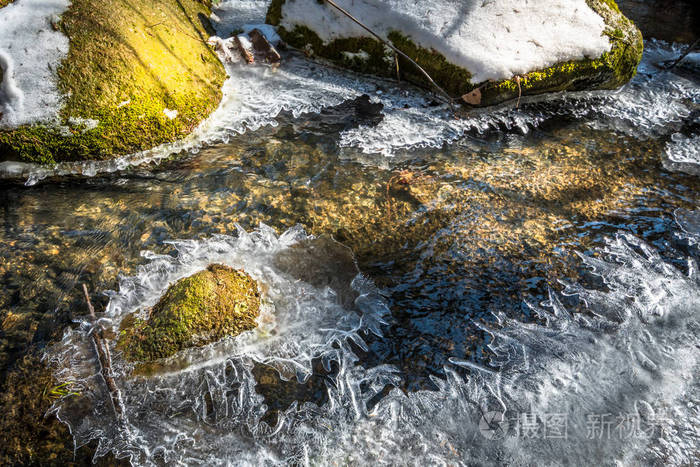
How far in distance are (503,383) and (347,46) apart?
17.0 ft

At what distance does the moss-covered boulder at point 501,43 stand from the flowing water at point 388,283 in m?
0.55

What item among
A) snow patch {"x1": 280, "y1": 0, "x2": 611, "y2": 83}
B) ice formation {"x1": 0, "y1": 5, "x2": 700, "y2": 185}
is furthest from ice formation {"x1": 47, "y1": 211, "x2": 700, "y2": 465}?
snow patch {"x1": 280, "y1": 0, "x2": 611, "y2": 83}

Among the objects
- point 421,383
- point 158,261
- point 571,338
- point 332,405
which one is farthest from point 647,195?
point 158,261

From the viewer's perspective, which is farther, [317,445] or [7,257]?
[7,257]

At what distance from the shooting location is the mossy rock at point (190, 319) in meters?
2.96

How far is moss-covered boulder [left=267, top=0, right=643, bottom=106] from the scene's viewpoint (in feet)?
17.7

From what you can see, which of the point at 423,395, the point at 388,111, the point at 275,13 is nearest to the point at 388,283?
the point at 423,395

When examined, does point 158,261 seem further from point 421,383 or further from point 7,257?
point 421,383

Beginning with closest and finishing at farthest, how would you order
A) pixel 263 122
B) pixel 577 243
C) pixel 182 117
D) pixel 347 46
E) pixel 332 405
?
1. pixel 332 405
2. pixel 577 243
3. pixel 182 117
4. pixel 263 122
5. pixel 347 46

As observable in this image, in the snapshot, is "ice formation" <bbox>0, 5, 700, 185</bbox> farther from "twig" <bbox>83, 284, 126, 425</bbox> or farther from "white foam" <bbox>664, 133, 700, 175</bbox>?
"twig" <bbox>83, 284, 126, 425</bbox>

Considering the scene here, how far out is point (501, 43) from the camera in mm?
5387

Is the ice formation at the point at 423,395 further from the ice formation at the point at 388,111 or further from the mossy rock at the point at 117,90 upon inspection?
the ice formation at the point at 388,111

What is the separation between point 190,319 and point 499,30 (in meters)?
5.18

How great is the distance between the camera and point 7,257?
354cm
